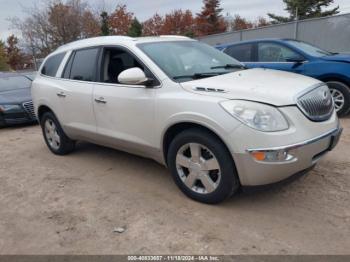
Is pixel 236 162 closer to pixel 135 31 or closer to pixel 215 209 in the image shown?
pixel 215 209

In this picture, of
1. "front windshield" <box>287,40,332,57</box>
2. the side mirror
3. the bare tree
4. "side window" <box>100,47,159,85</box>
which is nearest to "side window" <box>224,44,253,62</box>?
"front windshield" <box>287,40,332,57</box>

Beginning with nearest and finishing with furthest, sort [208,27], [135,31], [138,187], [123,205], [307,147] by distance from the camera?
[307,147] → [123,205] → [138,187] → [135,31] → [208,27]

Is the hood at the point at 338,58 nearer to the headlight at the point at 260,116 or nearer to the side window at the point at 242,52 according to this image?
the side window at the point at 242,52

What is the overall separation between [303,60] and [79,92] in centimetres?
449

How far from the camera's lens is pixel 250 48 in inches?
316

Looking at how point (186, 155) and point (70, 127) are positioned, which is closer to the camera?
point (186, 155)

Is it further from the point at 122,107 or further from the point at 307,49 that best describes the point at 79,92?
the point at 307,49

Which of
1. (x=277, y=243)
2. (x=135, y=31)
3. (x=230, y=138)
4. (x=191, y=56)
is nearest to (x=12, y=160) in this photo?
(x=191, y=56)

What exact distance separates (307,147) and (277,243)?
0.88m

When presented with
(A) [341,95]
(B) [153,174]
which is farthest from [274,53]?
(B) [153,174]

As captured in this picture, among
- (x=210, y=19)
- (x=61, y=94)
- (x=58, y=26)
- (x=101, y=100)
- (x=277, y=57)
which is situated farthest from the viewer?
(x=210, y=19)

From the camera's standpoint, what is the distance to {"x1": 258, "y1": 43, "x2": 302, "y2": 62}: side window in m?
7.39

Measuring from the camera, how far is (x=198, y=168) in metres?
3.63

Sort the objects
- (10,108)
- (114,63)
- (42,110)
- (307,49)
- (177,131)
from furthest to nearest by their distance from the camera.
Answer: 1. (10,108)
2. (307,49)
3. (42,110)
4. (114,63)
5. (177,131)
